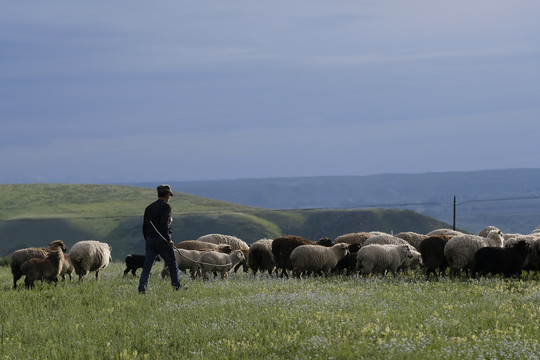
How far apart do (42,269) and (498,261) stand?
459 inches

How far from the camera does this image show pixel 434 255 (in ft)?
63.9

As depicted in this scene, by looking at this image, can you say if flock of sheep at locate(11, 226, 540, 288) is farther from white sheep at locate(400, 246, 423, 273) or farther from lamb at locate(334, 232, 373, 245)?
lamb at locate(334, 232, 373, 245)

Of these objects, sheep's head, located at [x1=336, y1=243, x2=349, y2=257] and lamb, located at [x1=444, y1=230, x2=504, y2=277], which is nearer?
lamb, located at [x1=444, y1=230, x2=504, y2=277]

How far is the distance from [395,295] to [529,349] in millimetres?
4904

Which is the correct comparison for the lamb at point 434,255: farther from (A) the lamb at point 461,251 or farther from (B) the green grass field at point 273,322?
(B) the green grass field at point 273,322

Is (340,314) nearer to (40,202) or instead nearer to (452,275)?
(452,275)

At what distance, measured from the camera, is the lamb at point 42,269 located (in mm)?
15633

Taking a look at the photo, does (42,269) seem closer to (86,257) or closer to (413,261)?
(86,257)

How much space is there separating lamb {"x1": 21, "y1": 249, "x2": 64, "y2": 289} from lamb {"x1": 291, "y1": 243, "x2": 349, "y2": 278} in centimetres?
661

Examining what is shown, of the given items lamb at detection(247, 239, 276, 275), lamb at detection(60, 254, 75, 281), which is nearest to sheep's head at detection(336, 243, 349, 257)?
lamb at detection(247, 239, 276, 275)

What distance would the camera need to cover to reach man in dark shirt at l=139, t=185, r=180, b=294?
585 inches

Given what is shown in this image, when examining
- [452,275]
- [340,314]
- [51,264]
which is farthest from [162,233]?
[452,275]

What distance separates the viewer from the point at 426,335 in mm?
10125

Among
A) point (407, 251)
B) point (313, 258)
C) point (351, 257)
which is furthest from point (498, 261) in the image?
point (313, 258)
